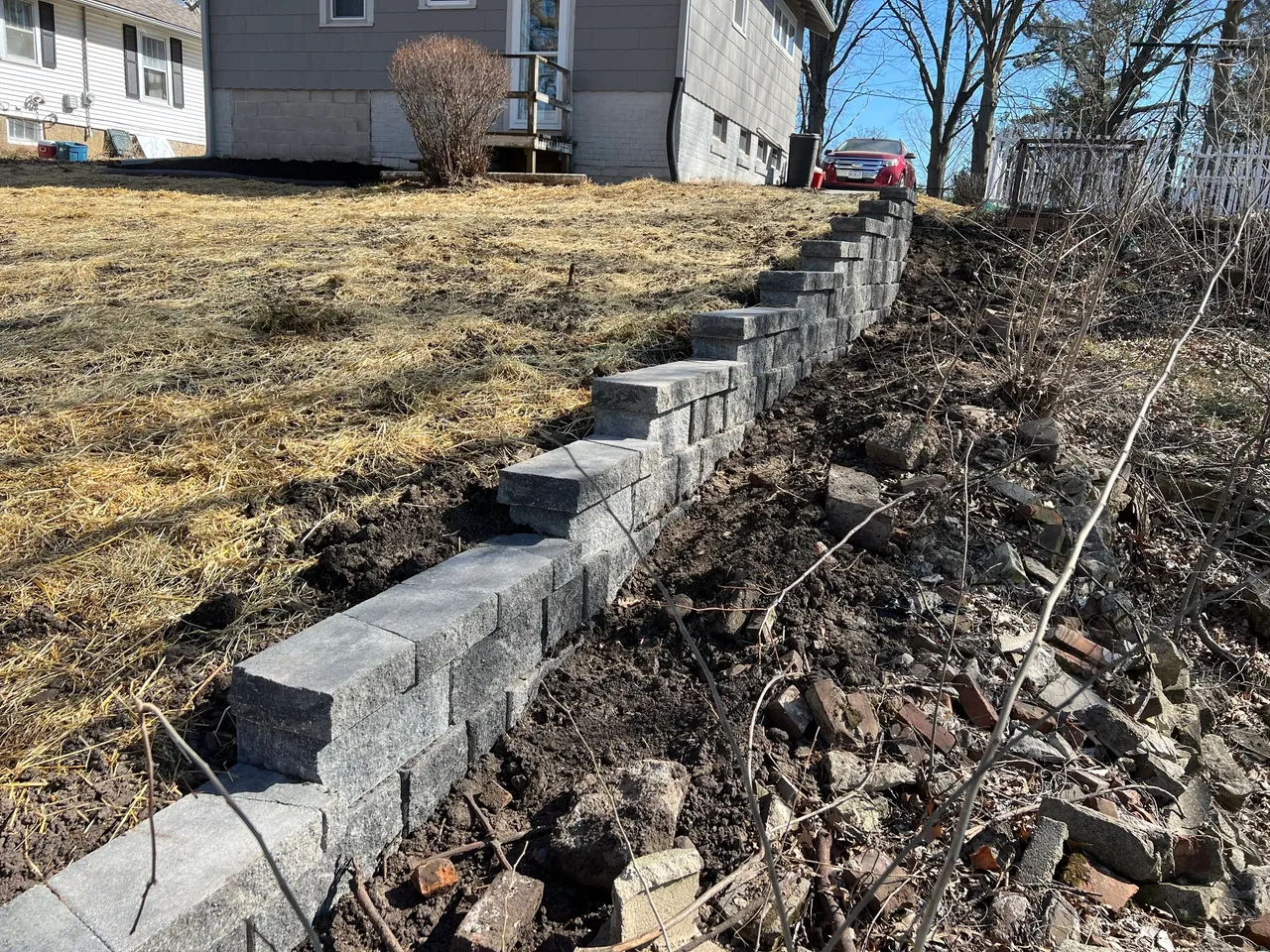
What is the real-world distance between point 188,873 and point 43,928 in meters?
0.23

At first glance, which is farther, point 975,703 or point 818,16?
point 818,16

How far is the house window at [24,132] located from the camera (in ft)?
62.1

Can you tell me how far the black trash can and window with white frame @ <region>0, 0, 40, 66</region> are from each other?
16.2 m

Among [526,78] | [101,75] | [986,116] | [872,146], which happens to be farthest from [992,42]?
[101,75]

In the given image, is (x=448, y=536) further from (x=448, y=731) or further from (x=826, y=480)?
(x=826, y=480)

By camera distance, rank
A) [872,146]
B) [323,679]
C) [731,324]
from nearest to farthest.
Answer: [323,679] < [731,324] < [872,146]

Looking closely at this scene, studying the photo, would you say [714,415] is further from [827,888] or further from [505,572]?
[827,888]

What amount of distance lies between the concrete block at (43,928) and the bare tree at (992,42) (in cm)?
2169

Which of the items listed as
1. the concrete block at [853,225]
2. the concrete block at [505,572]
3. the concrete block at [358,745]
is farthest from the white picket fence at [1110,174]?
the concrete block at [358,745]

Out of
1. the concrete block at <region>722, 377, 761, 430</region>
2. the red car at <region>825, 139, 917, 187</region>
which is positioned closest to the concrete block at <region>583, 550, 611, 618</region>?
the concrete block at <region>722, 377, 761, 430</region>

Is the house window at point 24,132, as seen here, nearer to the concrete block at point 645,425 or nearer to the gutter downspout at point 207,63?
the gutter downspout at point 207,63

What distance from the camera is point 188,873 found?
5.56 feet

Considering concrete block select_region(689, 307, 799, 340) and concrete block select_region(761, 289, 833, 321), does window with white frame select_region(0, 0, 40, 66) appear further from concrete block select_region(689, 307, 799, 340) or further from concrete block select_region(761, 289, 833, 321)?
concrete block select_region(689, 307, 799, 340)

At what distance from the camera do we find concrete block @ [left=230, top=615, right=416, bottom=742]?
1946mm
